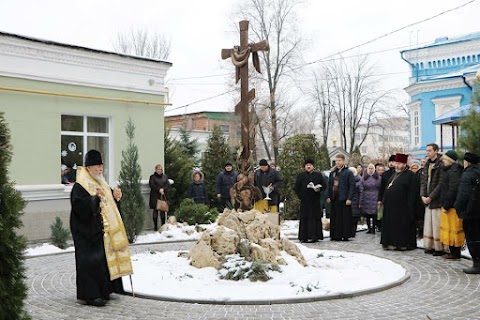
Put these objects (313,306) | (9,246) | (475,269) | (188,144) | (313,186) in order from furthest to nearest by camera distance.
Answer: (188,144)
(313,186)
(475,269)
(313,306)
(9,246)

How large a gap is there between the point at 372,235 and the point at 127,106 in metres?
7.00

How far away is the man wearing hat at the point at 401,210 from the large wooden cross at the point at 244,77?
345 centimetres

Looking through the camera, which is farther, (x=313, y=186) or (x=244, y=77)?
(x=313, y=186)

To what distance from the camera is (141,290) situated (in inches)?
281

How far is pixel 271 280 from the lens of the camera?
24.7 feet

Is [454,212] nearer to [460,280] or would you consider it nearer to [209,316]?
[460,280]

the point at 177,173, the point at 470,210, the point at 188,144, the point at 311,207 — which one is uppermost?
the point at 188,144

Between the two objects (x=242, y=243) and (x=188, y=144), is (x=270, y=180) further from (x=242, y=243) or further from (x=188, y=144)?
(x=188, y=144)

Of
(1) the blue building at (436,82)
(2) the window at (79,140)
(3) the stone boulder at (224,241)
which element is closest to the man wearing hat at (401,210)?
(3) the stone boulder at (224,241)

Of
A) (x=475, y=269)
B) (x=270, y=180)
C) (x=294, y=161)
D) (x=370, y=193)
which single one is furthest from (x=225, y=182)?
(x=475, y=269)

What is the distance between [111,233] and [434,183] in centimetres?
592

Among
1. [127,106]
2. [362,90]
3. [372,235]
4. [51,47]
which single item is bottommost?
[372,235]

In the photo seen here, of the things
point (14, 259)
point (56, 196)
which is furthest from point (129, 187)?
point (14, 259)

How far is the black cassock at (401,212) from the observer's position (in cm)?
1098
